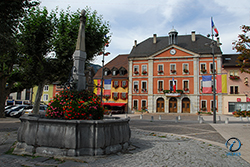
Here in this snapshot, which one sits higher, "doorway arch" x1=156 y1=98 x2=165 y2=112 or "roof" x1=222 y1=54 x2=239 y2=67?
"roof" x1=222 y1=54 x2=239 y2=67

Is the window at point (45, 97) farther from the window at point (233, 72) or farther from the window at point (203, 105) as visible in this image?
the window at point (233, 72)

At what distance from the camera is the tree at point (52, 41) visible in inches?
698

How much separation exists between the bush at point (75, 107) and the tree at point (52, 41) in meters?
→ 11.2

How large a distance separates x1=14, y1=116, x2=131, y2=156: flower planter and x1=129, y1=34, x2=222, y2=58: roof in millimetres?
37105

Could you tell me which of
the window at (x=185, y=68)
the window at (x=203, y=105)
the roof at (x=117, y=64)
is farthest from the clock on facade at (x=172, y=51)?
the window at (x=203, y=105)

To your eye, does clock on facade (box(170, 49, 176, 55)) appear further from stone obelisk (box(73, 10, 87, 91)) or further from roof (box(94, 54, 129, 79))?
stone obelisk (box(73, 10, 87, 91))

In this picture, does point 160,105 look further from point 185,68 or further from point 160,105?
point 185,68

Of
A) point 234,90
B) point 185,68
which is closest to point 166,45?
point 185,68

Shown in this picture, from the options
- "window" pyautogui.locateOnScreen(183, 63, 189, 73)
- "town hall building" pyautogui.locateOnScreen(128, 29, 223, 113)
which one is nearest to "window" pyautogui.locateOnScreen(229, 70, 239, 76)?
"town hall building" pyautogui.locateOnScreen(128, 29, 223, 113)

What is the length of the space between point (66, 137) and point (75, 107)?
4.33 feet

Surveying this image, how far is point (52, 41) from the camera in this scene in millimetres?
18312

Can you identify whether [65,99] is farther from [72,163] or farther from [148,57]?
[148,57]

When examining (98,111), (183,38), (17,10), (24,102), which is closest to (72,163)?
(98,111)

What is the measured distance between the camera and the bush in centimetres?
678
